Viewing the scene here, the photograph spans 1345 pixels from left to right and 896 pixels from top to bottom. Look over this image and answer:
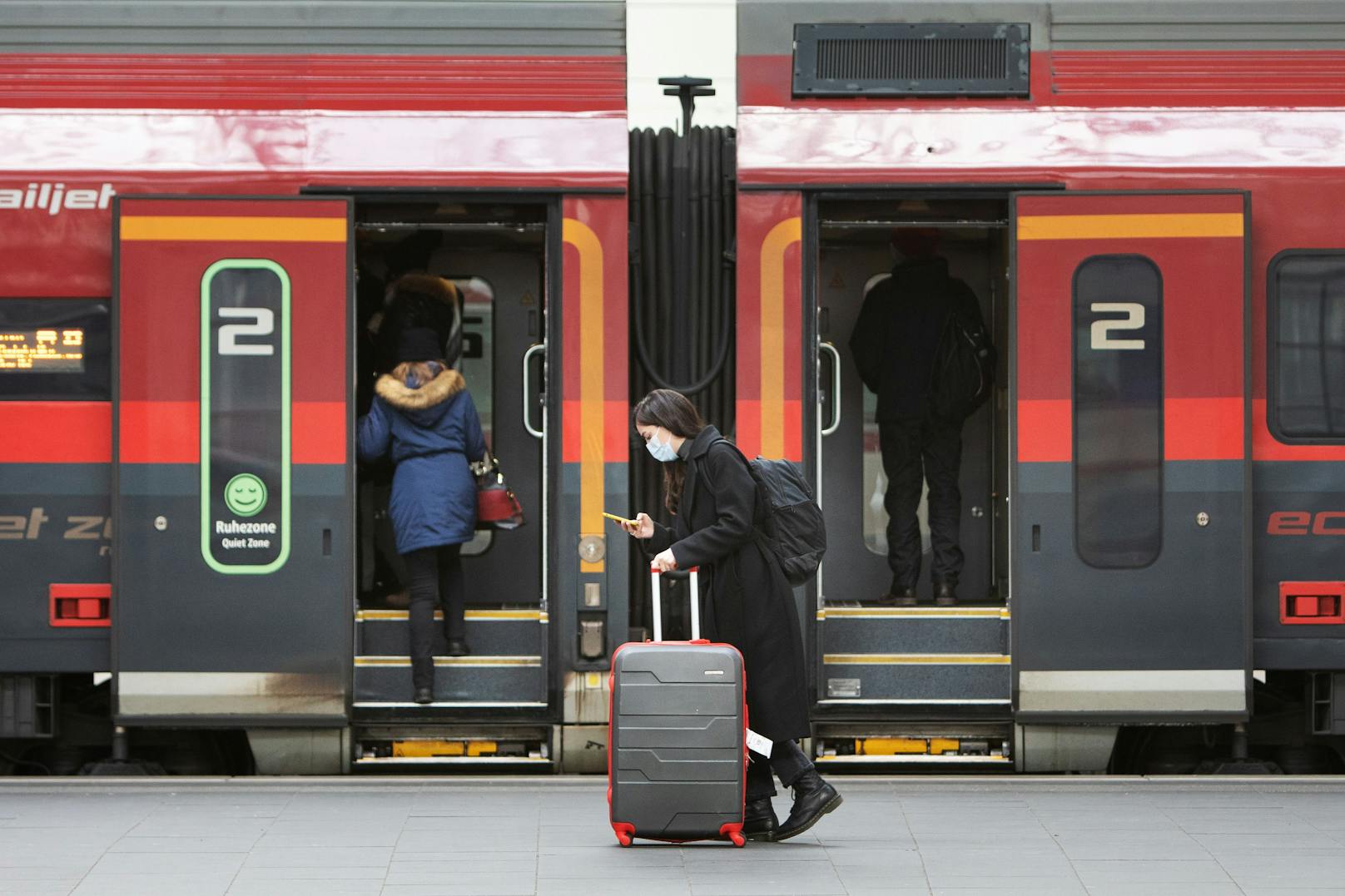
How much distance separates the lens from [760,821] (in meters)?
6.43

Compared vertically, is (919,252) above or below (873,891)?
above

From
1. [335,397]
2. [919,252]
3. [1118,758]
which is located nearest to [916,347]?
[919,252]

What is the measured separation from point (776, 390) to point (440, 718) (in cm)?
201

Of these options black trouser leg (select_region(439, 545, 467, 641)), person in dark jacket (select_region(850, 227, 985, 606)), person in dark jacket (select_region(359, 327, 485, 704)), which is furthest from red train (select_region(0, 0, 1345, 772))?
person in dark jacket (select_region(850, 227, 985, 606))

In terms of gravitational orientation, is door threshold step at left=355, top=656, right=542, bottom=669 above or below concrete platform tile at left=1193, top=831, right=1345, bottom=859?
above

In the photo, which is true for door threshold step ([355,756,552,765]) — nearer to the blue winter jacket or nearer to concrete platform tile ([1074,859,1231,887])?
the blue winter jacket

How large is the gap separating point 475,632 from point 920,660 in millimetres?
1940

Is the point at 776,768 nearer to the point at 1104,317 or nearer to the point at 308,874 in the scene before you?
the point at 308,874

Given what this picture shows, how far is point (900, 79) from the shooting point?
774 centimetres

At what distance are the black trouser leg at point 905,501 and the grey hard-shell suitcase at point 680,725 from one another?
276cm

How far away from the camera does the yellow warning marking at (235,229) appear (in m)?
A: 7.53

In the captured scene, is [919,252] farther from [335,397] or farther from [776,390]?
[335,397]

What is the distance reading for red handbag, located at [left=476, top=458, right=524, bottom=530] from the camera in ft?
27.0

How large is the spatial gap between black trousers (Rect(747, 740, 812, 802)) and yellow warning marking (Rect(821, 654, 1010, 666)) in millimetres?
1398
